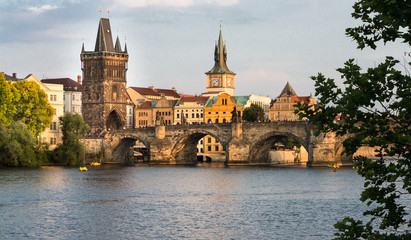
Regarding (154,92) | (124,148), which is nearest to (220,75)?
(154,92)

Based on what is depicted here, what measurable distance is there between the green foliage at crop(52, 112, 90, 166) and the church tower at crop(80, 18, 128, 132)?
2960 centimetres

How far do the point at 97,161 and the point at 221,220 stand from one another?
217ft

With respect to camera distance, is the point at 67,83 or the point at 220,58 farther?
Result: the point at 220,58

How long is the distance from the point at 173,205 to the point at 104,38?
→ 8406 cm

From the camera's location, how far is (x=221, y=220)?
3997cm

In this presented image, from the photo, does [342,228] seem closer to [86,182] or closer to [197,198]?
[197,198]

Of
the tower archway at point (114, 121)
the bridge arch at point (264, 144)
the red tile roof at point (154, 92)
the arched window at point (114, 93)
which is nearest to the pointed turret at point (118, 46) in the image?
the arched window at point (114, 93)

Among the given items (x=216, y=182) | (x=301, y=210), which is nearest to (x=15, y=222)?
(x=301, y=210)

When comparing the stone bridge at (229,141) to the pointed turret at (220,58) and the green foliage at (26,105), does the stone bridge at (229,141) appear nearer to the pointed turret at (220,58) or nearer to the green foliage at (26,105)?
the green foliage at (26,105)

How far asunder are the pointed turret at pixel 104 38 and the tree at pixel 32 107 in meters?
40.8

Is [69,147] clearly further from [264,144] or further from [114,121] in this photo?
[114,121]

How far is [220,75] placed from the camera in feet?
527

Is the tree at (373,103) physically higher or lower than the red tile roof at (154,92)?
lower

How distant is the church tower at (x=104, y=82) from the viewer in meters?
125
